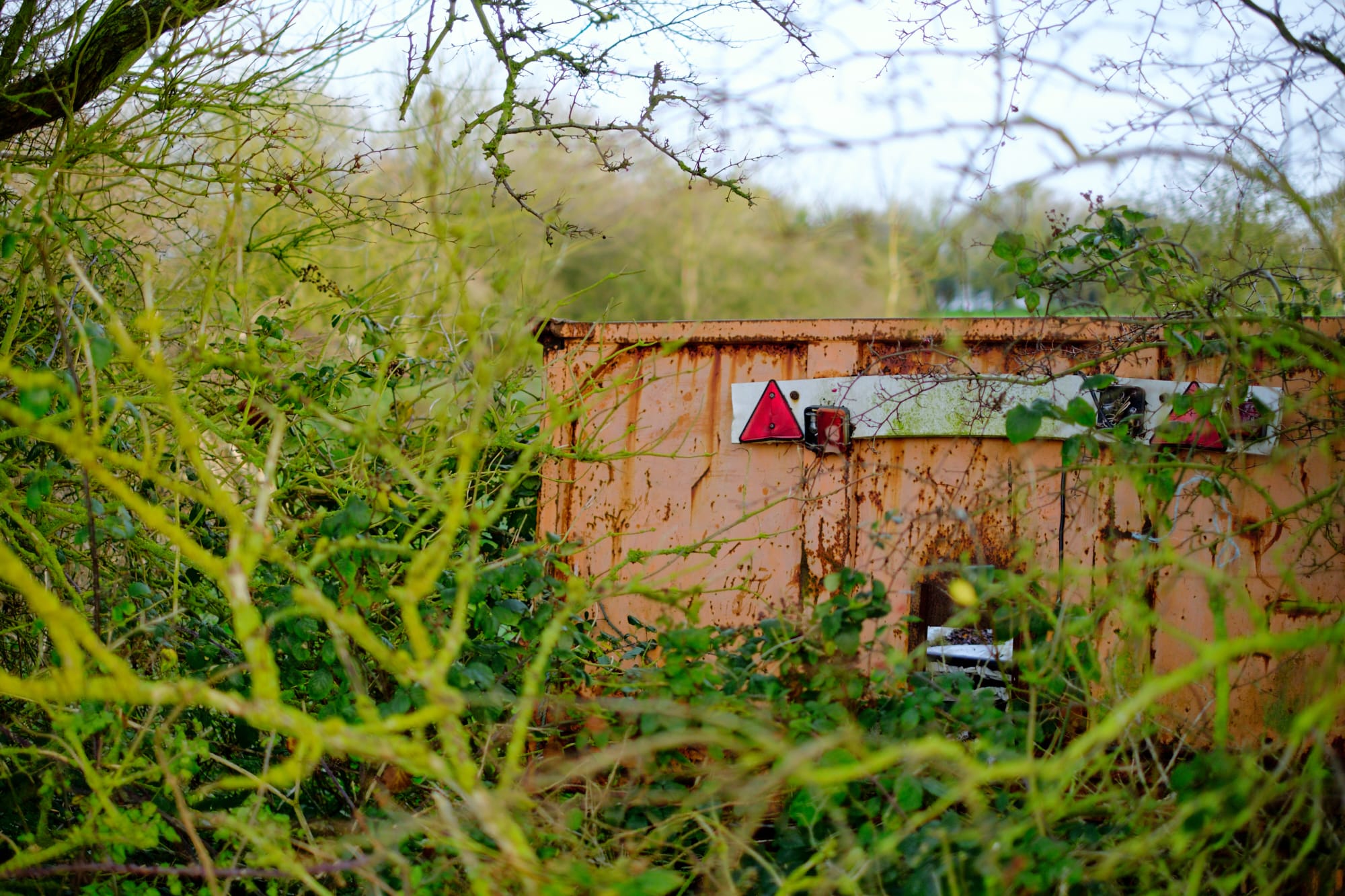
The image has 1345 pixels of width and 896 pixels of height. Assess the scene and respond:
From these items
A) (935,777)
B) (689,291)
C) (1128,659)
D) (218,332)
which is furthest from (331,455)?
(689,291)

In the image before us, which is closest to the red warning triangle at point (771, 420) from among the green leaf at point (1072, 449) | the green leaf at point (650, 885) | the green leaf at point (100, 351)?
the green leaf at point (1072, 449)

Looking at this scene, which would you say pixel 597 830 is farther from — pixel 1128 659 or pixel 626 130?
pixel 626 130

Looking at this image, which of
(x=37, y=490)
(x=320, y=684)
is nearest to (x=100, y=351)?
(x=37, y=490)

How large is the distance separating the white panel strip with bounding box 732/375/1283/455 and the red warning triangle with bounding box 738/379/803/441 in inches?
0.6

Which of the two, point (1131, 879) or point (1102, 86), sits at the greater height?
point (1102, 86)

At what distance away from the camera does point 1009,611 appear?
2.03 m

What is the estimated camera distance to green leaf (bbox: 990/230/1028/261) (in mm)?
2490

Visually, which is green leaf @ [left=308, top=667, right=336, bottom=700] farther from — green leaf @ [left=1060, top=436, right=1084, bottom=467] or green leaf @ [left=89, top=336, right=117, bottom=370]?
green leaf @ [left=1060, top=436, right=1084, bottom=467]

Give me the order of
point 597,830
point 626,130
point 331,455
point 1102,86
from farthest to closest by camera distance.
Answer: point 626,130 < point 331,455 < point 1102,86 < point 597,830

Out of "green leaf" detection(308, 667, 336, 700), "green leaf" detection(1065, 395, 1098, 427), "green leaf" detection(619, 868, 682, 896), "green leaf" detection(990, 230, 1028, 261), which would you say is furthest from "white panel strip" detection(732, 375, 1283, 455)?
"green leaf" detection(619, 868, 682, 896)

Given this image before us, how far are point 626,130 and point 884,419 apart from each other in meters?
1.35

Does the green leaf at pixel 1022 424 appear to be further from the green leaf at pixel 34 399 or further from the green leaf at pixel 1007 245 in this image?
the green leaf at pixel 34 399

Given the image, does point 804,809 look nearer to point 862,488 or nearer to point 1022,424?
point 1022,424

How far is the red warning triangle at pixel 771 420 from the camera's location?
321 centimetres
